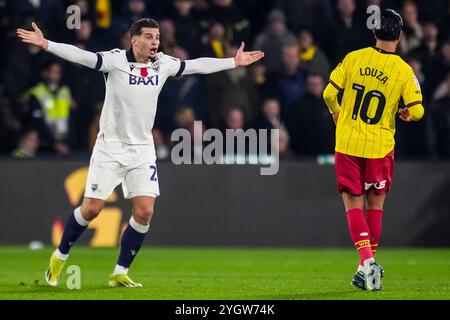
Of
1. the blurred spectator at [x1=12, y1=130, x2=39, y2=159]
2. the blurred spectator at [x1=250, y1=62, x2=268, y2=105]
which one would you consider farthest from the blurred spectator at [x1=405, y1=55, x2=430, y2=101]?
the blurred spectator at [x1=12, y1=130, x2=39, y2=159]

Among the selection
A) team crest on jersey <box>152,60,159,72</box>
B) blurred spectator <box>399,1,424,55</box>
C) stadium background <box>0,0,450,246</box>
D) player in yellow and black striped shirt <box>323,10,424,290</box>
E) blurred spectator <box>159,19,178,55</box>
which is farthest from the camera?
blurred spectator <box>399,1,424,55</box>

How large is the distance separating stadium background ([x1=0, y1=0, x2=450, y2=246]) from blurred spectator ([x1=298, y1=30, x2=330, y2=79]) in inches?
0.8

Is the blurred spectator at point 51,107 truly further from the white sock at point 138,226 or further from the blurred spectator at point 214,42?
the white sock at point 138,226

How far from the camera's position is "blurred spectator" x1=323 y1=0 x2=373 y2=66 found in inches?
739

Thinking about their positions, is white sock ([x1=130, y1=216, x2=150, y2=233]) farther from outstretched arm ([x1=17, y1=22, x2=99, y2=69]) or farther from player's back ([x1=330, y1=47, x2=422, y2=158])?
player's back ([x1=330, y1=47, x2=422, y2=158])

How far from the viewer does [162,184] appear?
695 inches

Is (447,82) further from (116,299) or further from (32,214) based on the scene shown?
(116,299)

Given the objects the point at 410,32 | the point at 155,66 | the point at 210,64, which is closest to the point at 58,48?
the point at 155,66

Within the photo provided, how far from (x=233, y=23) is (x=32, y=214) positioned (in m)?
4.13

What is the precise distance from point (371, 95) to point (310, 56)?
7.59 m

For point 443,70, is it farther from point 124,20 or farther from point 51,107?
point 51,107

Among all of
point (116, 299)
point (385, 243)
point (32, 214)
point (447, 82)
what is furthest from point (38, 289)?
point (447, 82)

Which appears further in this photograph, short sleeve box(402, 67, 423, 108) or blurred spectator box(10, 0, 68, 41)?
blurred spectator box(10, 0, 68, 41)

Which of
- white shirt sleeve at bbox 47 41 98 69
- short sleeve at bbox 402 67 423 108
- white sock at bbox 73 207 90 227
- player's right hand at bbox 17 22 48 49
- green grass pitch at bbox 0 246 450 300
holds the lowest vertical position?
green grass pitch at bbox 0 246 450 300
